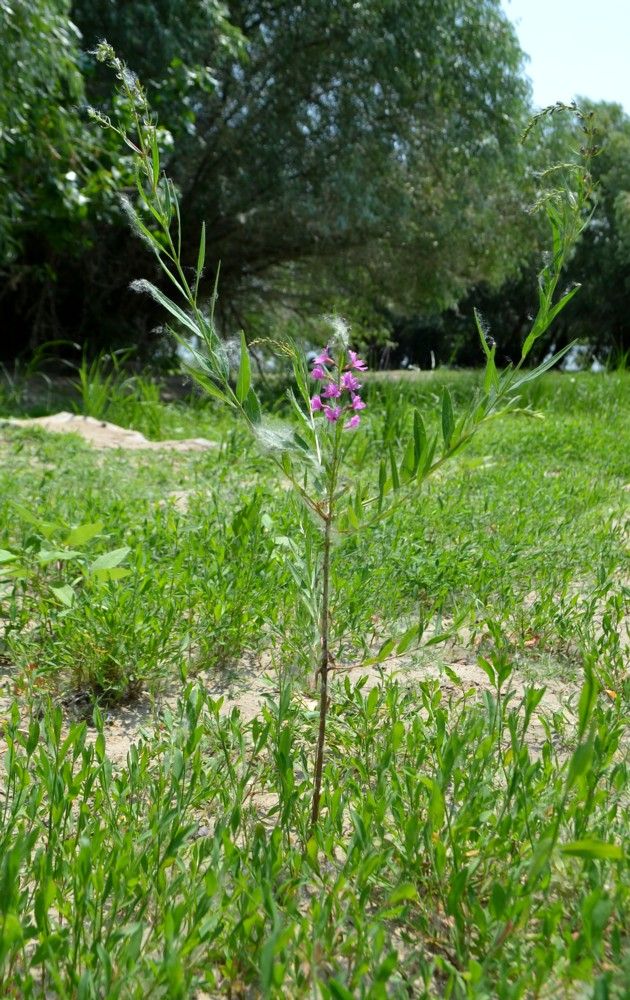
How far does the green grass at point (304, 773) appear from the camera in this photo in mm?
1286

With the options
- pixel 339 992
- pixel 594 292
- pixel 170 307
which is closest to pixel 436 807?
pixel 339 992

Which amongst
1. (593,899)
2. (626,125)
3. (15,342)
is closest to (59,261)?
(15,342)

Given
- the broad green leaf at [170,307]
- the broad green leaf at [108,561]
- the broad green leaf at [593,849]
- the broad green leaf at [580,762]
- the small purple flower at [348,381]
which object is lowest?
the broad green leaf at [108,561]

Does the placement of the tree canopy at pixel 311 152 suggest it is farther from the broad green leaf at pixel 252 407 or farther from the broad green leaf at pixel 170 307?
the broad green leaf at pixel 252 407

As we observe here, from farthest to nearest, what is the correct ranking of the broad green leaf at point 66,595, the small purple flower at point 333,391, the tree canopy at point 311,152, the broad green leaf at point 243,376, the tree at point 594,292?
the tree at point 594,292, the tree canopy at point 311,152, the broad green leaf at point 66,595, the small purple flower at point 333,391, the broad green leaf at point 243,376

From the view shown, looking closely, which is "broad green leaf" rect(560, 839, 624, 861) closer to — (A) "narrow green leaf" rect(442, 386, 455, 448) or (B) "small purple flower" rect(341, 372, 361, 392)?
(A) "narrow green leaf" rect(442, 386, 455, 448)

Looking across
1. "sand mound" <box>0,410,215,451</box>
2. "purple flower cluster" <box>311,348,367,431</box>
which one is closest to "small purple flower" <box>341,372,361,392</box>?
"purple flower cluster" <box>311,348,367,431</box>

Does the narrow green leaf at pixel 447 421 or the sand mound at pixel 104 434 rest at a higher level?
the narrow green leaf at pixel 447 421

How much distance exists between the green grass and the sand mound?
2311 millimetres

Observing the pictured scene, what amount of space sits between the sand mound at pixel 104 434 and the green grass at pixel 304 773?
91.0 inches

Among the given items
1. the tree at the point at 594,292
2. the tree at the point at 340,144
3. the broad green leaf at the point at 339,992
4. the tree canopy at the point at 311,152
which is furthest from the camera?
the tree at the point at 594,292

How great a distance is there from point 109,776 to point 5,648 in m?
0.92

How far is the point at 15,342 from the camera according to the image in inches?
456

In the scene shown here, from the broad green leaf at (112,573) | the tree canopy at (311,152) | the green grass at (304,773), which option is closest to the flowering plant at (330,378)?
the green grass at (304,773)
